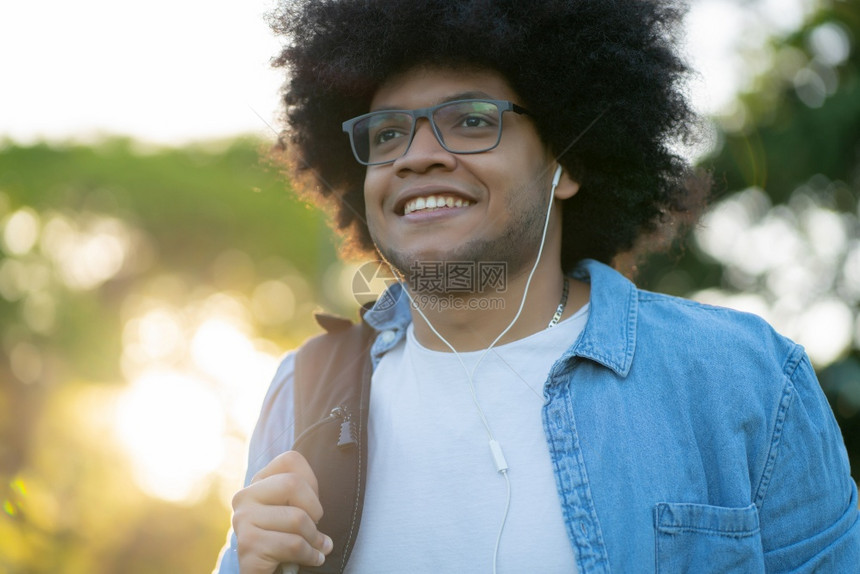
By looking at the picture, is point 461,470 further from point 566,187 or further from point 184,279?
point 184,279

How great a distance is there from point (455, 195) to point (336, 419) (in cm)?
93

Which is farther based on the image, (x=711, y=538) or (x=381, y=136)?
(x=381, y=136)

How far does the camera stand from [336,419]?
274cm

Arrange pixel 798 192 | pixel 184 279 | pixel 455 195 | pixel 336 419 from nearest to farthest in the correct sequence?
pixel 336 419, pixel 455 195, pixel 798 192, pixel 184 279

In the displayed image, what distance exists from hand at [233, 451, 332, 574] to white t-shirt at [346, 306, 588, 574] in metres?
0.28

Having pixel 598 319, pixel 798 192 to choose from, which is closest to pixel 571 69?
pixel 598 319

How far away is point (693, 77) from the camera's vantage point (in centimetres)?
342

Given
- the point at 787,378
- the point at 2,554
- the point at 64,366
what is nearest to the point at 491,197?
the point at 787,378

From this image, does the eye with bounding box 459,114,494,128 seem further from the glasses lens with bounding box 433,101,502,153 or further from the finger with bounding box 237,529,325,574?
the finger with bounding box 237,529,325,574

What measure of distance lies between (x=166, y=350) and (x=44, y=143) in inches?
289

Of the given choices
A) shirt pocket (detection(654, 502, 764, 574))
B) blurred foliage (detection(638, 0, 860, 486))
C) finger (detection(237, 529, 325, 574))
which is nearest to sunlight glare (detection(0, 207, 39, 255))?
blurred foliage (detection(638, 0, 860, 486))

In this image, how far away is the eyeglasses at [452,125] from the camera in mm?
2896

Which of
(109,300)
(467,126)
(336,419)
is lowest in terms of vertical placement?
(336,419)

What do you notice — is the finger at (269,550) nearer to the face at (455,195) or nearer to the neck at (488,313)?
the neck at (488,313)
